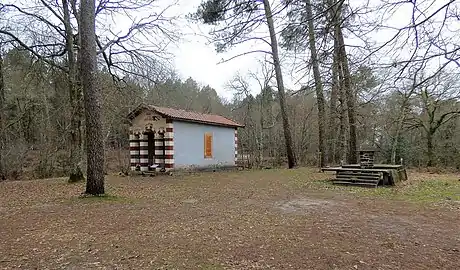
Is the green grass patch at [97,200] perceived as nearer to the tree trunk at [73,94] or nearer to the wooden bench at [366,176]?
the tree trunk at [73,94]

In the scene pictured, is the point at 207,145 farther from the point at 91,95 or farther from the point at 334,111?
the point at 91,95

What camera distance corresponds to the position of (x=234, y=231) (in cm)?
532

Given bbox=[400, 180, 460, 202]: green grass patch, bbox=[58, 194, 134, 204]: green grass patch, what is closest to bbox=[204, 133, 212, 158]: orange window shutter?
bbox=[58, 194, 134, 204]: green grass patch

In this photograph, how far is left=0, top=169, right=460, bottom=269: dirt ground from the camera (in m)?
4.00

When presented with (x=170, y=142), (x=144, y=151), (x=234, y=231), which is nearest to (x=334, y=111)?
(x=170, y=142)

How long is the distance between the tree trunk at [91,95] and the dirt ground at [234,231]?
37.0 inches

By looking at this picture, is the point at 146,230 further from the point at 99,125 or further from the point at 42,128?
the point at 42,128

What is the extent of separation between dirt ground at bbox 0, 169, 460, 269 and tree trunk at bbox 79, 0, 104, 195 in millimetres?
939

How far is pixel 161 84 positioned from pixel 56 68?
397cm

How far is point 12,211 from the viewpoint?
283 inches

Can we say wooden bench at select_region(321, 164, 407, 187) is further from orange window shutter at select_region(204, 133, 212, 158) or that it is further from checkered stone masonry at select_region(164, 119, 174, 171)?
orange window shutter at select_region(204, 133, 212, 158)

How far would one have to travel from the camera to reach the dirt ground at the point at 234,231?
13.1ft

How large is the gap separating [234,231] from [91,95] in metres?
4.73

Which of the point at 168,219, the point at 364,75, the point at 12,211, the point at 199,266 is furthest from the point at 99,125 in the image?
the point at 364,75
